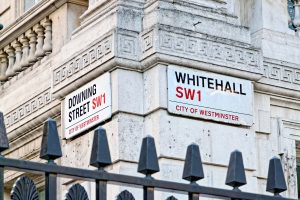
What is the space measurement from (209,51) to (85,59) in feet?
3.82

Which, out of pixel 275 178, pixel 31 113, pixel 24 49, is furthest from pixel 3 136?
pixel 24 49

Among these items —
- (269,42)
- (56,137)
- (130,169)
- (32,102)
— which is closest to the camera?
(56,137)

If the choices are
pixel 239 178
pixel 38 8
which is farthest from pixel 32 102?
pixel 239 178

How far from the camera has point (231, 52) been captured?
938cm

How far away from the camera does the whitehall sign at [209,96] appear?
885 cm

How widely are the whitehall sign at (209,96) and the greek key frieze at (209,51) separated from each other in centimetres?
14

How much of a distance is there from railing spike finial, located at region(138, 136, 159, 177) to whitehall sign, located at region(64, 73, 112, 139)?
Result: 454cm

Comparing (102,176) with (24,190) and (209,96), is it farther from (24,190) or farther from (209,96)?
(209,96)

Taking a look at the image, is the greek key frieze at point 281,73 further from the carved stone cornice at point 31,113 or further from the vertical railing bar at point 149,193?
the vertical railing bar at point 149,193

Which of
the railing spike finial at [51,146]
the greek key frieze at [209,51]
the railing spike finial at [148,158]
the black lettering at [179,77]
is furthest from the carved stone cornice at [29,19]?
the railing spike finial at [51,146]

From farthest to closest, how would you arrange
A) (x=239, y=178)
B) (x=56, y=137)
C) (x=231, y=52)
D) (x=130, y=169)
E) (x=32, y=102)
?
1. (x=32, y=102)
2. (x=231, y=52)
3. (x=130, y=169)
4. (x=239, y=178)
5. (x=56, y=137)

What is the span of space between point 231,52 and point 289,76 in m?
0.90

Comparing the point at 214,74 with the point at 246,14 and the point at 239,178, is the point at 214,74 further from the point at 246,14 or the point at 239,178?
the point at 239,178

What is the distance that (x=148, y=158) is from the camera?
434 centimetres
